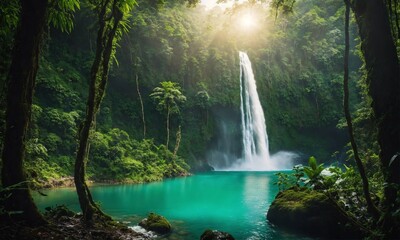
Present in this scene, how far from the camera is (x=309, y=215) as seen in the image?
8.66m

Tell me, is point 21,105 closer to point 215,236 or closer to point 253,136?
point 215,236

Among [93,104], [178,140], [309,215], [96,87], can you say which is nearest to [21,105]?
[93,104]

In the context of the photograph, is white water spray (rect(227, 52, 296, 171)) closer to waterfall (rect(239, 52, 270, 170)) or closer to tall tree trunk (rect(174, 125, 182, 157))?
waterfall (rect(239, 52, 270, 170))

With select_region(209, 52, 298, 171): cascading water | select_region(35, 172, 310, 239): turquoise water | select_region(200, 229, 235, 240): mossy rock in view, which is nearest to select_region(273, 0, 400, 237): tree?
select_region(200, 229, 235, 240): mossy rock

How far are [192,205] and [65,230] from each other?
741 cm

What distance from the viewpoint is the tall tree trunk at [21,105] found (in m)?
4.63

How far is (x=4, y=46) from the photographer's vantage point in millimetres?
5816

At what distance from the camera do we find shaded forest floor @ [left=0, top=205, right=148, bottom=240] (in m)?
4.29

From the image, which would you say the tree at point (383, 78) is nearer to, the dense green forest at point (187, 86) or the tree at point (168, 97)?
the dense green forest at point (187, 86)

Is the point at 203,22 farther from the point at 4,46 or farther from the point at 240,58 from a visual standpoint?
the point at 4,46

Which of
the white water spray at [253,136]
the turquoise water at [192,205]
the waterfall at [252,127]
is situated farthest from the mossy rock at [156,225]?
the waterfall at [252,127]

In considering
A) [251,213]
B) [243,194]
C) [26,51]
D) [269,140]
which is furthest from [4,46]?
[269,140]

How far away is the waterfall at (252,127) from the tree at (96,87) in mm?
25496

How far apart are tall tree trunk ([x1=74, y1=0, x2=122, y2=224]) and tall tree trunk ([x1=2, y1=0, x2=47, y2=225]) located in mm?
1587
